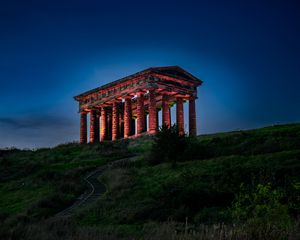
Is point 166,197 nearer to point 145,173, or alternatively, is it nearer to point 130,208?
point 130,208

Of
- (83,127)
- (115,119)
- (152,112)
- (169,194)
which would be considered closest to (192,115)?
(152,112)

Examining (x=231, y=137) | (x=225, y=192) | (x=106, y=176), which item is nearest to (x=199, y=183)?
(x=225, y=192)

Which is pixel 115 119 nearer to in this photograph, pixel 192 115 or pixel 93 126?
pixel 93 126

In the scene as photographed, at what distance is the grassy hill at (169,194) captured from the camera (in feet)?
31.0

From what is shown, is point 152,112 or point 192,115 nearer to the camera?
point 152,112

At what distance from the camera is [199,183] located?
16.9m

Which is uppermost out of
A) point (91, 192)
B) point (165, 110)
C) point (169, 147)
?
point (165, 110)

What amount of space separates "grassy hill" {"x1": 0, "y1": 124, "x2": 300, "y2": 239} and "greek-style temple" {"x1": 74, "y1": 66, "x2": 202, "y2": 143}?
50.3 ft

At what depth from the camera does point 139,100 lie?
47.7 m

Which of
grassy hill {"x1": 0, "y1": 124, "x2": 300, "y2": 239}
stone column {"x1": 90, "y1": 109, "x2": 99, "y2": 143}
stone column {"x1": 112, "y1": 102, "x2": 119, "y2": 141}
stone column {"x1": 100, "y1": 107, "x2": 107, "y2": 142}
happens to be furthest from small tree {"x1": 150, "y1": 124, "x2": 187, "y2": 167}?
stone column {"x1": 90, "y1": 109, "x2": 99, "y2": 143}

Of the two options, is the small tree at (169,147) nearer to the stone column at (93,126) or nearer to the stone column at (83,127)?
the stone column at (93,126)

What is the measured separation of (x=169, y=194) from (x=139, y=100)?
3256 centimetres

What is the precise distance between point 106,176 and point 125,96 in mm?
24869

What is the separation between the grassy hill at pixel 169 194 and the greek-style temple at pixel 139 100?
1534 cm
